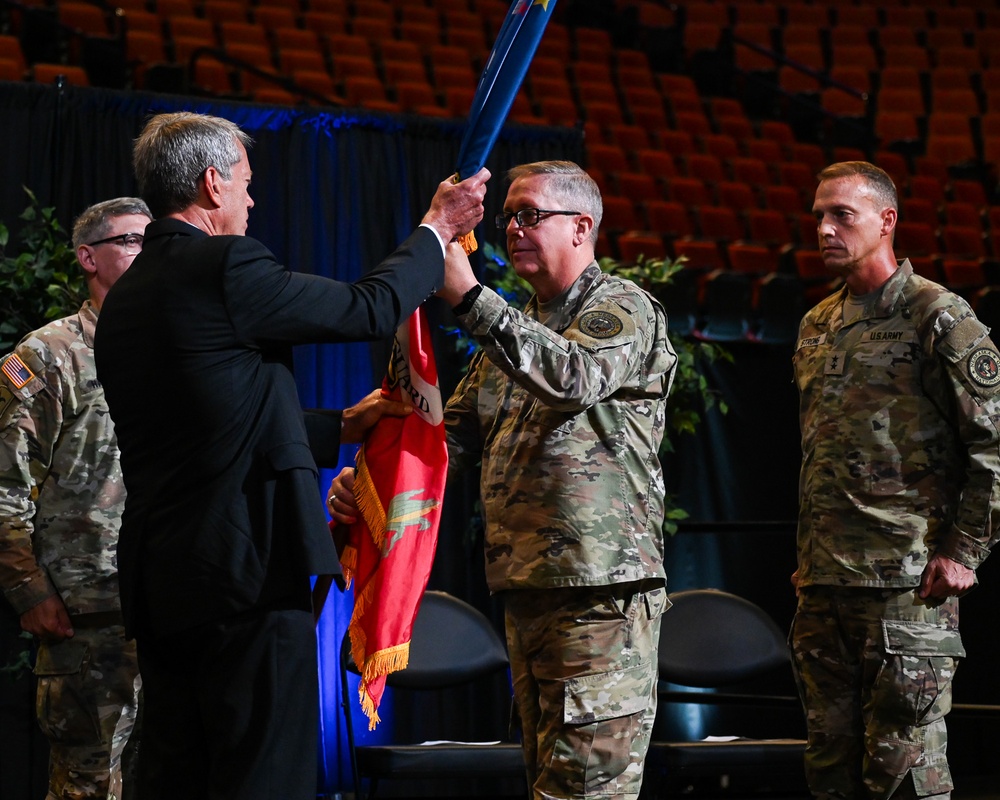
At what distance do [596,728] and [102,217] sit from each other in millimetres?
1817

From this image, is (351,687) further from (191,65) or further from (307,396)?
(191,65)

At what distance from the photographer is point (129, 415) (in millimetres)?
2113

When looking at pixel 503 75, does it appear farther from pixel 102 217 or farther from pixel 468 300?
pixel 102 217

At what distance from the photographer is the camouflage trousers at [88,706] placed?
3.04 meters

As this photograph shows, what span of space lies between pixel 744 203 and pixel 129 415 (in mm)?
7777

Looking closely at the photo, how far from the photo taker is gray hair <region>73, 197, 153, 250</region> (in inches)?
127

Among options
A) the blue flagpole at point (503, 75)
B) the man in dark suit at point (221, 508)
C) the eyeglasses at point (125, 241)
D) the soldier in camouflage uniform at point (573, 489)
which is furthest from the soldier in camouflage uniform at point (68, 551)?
the blue flagpole at point (503, 75)

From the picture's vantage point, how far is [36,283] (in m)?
4.34

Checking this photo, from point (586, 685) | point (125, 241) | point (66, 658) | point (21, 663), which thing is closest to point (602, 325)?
point (586, 685)

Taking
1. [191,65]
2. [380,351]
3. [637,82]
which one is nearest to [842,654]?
[380,351]

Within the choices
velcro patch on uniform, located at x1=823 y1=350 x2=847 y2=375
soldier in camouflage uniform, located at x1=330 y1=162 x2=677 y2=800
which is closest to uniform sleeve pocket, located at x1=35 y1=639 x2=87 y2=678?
soldier in camouflage uniform, located at x1=330 y1=162 x2=677 y2=800

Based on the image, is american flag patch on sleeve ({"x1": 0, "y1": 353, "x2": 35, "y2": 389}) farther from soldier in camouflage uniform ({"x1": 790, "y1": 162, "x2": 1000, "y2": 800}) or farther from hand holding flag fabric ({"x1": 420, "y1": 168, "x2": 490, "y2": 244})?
soldier in camouflage uniform ({"x1": 790, "y1": 162, "x2": 1000, "y2": 800})

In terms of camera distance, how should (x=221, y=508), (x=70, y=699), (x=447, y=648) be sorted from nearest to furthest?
(x=221, y=508) < (x=70, y=699) < (x=447, y=648)

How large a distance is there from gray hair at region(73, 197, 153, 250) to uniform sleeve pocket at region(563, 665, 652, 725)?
1.66 metres
